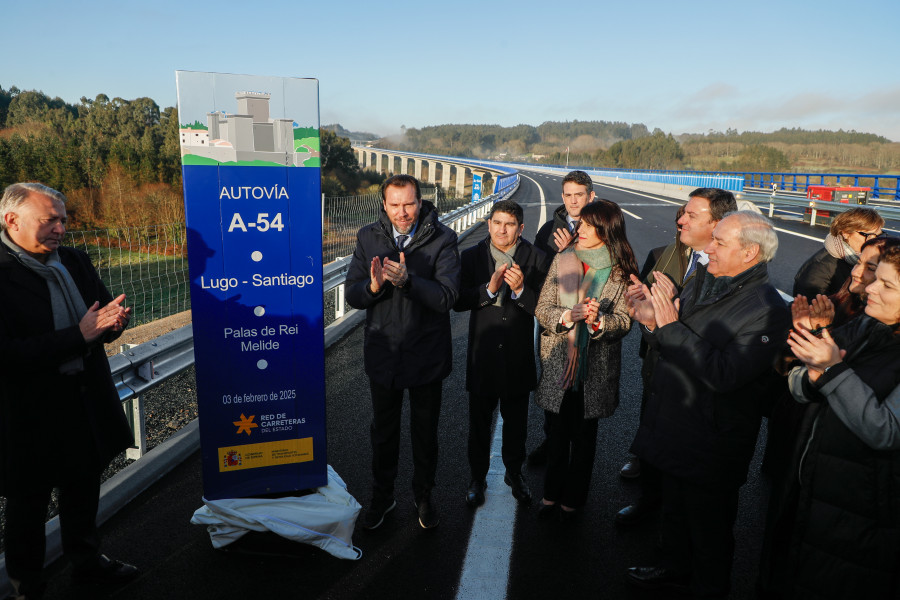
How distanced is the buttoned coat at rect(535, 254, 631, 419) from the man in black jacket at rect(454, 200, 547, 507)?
171mm

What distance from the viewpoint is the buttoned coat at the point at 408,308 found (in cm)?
351

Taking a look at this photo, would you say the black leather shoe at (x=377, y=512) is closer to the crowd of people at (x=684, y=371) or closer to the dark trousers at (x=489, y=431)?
the crowd of people at (x=684, y=371)

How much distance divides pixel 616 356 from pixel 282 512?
2.09 meters

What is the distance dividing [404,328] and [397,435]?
0.66m

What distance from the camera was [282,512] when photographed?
10.6 feet

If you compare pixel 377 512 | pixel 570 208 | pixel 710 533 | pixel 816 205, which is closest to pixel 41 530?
pixel 377 512

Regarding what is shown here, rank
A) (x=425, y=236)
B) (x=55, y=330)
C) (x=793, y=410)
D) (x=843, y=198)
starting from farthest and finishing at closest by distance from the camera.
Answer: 1. (x=843, y=198)
2. (x=425, y=236)
3. (x=793, y=410)
4. (x=55, y=330)

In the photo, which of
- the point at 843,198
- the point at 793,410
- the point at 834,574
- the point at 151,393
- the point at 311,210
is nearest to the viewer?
the point at 834,574

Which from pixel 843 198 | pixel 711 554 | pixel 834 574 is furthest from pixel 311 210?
pixel 843 198

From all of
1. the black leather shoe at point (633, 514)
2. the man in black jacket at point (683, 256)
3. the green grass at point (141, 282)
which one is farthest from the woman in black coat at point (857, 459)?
the green grass at point (141, 282)

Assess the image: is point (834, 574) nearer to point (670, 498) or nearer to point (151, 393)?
point (670, 498)

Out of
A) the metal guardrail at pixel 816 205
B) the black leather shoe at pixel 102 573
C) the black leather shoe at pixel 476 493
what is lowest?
the black leather shoe at pixel 476 493

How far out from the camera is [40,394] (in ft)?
8.91

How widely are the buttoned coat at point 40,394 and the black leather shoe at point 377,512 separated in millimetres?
1396
